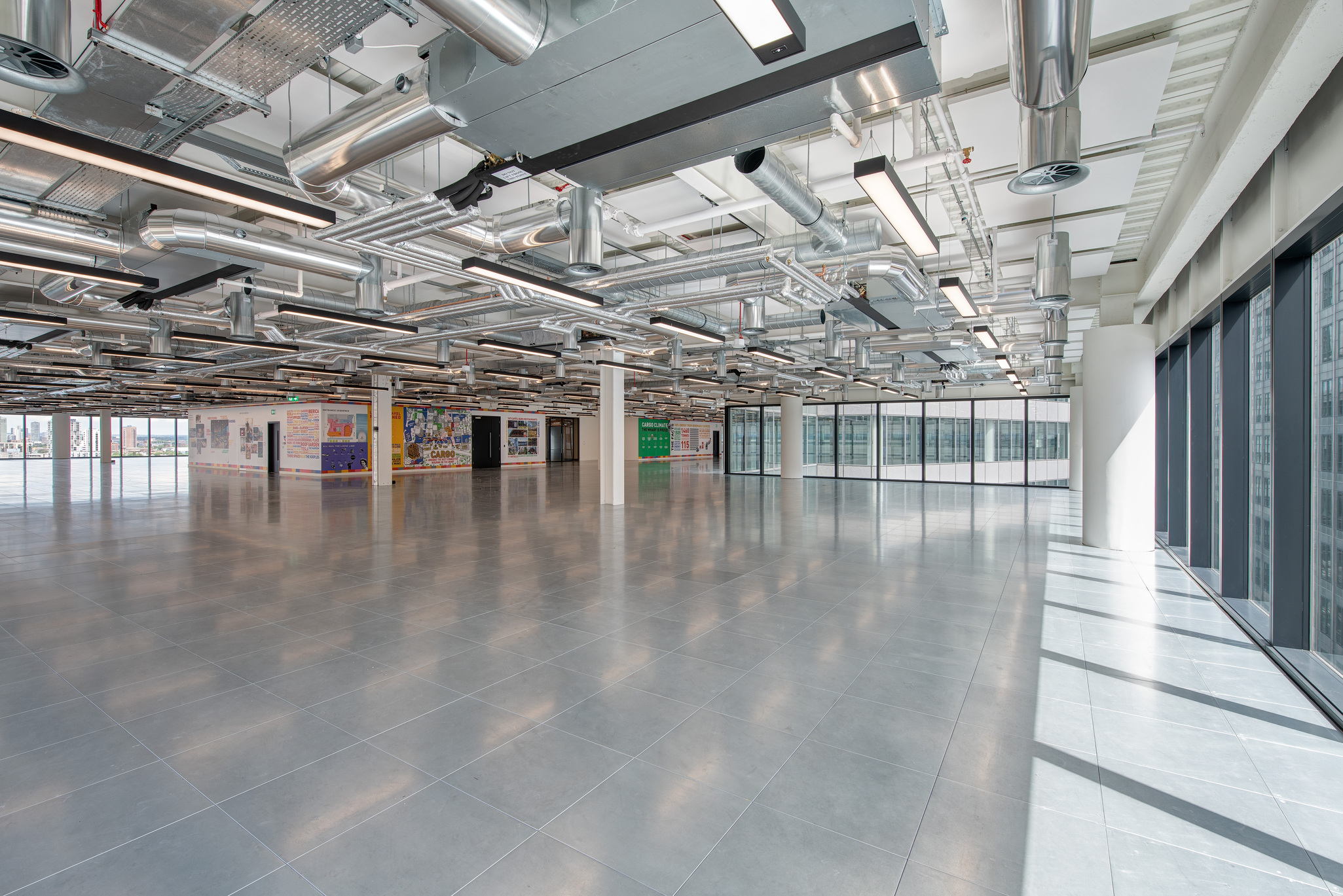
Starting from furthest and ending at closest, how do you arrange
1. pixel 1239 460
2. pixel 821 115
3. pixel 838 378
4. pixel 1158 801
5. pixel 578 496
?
pixel 838 378, pixel 578 496, pixel 1239 460, pixel 821 115, pixel 1158 801

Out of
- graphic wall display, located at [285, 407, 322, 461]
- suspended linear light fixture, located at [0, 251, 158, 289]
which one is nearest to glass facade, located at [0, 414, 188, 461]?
graphic wall display, located at [285, 407, 322, 461]

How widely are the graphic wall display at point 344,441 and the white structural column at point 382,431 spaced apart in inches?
236

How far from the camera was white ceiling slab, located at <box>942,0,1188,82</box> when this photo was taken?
9.36ft

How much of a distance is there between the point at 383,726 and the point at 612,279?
4788mm

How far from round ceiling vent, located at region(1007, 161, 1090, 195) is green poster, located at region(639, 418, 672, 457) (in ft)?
103

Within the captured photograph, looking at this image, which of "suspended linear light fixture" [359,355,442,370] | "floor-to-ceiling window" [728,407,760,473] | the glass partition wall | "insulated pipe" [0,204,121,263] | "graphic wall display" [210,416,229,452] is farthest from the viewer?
"graphic wall display" [210,416,229,452]

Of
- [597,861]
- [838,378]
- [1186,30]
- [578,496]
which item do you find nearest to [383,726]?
[597,861]

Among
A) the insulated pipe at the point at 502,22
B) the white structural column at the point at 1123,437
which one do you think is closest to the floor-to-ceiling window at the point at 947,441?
the white structural column at the point at 1123,437

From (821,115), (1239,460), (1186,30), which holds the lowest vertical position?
(1239,460)

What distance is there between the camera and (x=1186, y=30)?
3152 millimetres

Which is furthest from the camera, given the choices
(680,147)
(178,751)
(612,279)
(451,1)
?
(612,279)

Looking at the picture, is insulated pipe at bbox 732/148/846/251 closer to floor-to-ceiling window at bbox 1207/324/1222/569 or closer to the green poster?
floor-to-ceiling window at bbox 1207/324/1222/569

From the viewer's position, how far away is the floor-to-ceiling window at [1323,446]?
12.4ft

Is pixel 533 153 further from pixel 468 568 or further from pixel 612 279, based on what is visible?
pixel 468 568
